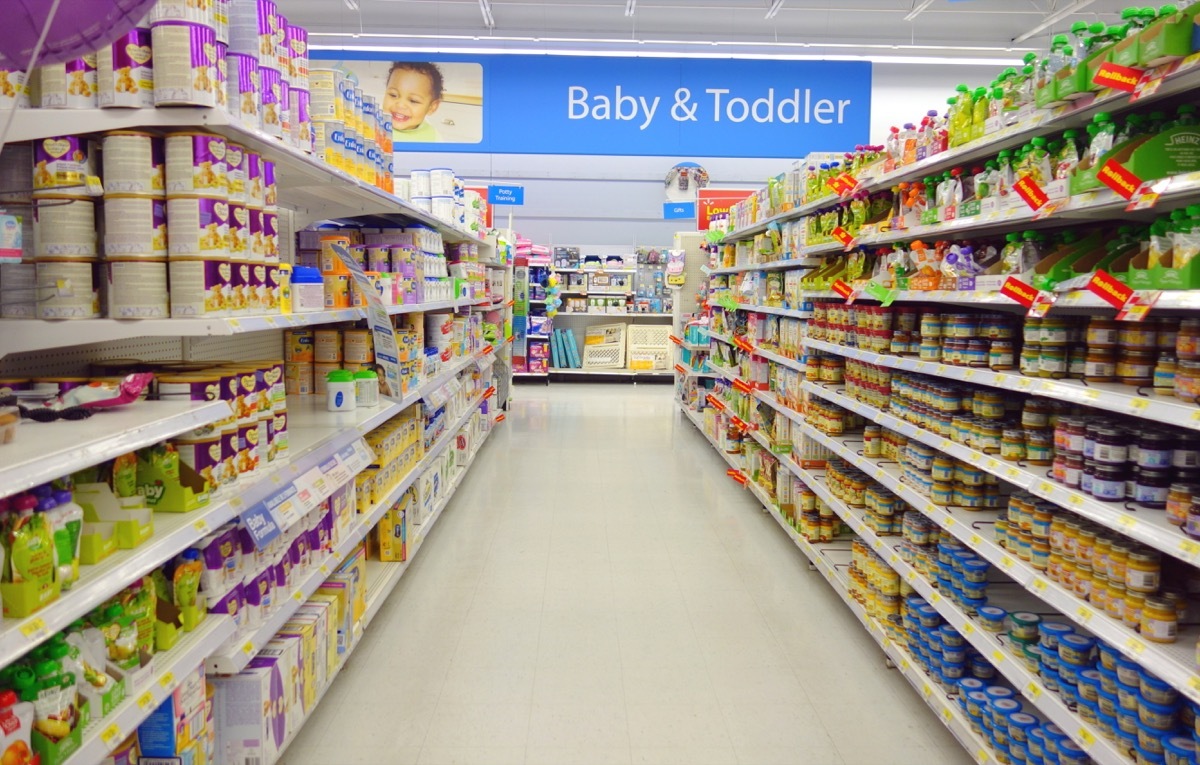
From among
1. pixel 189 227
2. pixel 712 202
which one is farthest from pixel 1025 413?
pixel 712 202

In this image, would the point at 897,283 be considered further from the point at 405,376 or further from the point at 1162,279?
the point at 405,376

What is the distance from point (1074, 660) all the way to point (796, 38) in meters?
12.1

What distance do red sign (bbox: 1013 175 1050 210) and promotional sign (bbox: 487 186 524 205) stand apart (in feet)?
35.9

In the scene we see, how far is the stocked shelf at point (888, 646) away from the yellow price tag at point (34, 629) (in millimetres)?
2433

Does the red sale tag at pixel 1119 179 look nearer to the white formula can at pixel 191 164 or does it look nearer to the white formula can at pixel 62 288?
the white formula can at pixel 191 164

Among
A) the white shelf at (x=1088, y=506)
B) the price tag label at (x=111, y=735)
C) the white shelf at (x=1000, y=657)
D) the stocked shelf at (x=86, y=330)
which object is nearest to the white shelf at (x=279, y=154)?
the stocked shelf at (x=86, y=330)

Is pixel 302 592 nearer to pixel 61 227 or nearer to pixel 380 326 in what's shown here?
pixel 380 326

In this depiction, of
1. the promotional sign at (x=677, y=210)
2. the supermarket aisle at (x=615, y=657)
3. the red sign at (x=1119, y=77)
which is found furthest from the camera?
the promotional sign at (x=677, y=210)

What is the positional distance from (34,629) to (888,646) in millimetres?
2896

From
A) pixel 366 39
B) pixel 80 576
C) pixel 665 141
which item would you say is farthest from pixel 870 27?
pixel 80 576

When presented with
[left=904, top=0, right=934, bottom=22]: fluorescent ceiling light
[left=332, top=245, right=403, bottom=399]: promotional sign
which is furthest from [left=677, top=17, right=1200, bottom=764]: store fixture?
[left=904, top=0, right=934, bottom=22]: fluorescent ceiling light

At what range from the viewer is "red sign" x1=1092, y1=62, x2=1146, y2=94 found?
1.92 metres

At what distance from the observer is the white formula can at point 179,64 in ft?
6.56

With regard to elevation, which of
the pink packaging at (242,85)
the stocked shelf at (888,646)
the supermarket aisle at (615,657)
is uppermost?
the pink packaging at (242,85)
